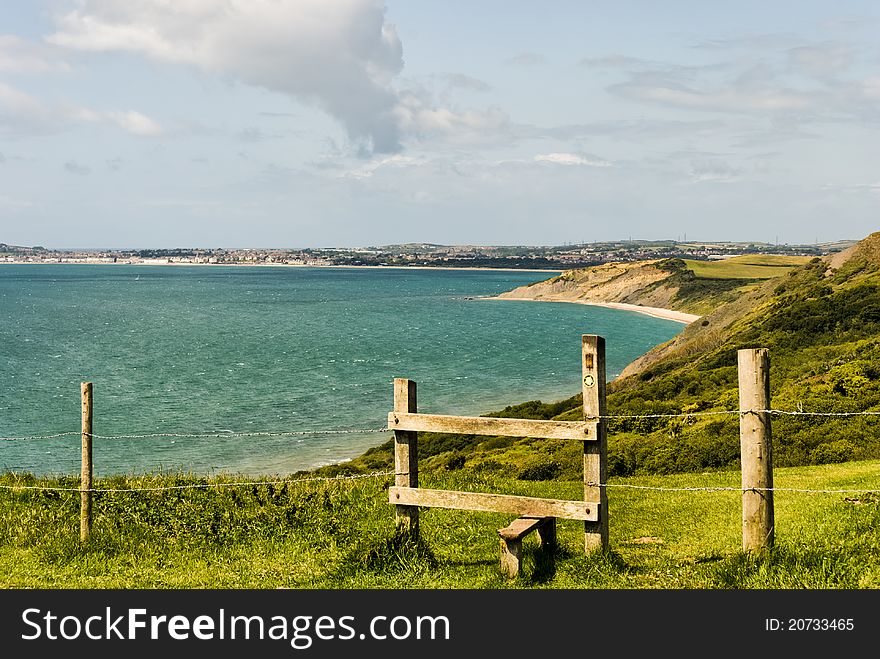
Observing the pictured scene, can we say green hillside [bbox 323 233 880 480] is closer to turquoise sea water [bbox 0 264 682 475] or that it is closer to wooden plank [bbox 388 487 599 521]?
turquoise sea water [bbox 0 264 682 475]

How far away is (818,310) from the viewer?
40094 mm

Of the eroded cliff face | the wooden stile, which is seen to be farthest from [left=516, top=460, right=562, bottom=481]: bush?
the eroded cliff face

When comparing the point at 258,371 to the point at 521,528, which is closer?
the point at 521,528

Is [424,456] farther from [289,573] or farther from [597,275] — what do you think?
[597,275]

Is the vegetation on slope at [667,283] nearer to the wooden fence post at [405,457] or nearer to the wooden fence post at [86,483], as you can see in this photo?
the wooden fence post at [405,457]

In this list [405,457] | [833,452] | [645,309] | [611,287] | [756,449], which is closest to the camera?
[756,449]

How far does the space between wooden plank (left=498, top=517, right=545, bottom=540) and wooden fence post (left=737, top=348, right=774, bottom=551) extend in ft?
6.98

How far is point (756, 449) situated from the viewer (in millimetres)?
8477

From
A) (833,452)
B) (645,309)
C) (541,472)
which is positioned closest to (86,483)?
(541,472)

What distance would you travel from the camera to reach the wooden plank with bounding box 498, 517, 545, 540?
8430mm

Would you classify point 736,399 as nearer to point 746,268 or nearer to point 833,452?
point 833,452

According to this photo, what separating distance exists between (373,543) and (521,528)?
6.09ft

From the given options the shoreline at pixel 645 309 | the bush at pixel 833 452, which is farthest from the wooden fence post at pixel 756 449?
the shoreline at pixel 645 309

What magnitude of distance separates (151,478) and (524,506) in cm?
813
